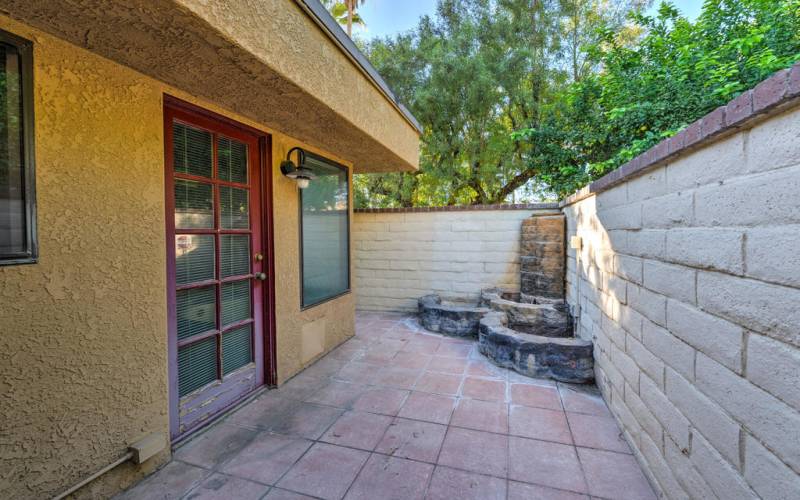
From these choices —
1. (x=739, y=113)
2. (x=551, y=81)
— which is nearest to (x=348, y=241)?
(x=739, y=113)

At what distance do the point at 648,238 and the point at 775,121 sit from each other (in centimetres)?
102

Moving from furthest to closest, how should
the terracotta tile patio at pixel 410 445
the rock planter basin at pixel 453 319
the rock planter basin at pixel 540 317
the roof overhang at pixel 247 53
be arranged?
the rock planter basin at pixel 453 319 → the rock planter basin at pixel 540 317 → the terracotta tile patio at pixel 410 445 → the roof overhang at pixel 247 53

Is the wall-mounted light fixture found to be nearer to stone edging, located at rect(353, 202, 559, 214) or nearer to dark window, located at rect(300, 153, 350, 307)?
dark window, located at rect(300, 153, 350, 307)

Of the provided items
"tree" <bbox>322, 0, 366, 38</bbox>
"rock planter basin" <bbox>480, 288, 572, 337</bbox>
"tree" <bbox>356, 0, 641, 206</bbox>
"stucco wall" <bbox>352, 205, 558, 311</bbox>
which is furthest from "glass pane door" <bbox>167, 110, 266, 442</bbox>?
"tree" <bbox>322, 0, 366, 38</bbox>

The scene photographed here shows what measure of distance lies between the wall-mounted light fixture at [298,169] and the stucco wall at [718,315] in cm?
265

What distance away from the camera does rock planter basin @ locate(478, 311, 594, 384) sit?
3227 millimetres

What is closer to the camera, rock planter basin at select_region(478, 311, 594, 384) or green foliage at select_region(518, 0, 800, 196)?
rock planter basin at select_region(478, 311, 594, 384)

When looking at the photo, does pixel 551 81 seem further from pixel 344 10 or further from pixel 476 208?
pixel 344 10

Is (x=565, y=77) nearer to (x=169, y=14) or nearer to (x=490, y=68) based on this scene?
(x=490, y=68)

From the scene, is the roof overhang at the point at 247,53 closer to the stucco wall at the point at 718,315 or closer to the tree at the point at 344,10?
the stucco wall at the point at 718,315

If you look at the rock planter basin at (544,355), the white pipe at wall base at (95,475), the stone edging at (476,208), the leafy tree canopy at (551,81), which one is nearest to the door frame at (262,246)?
the white pipe at wall base at (95,475)

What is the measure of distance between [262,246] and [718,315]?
123 inches

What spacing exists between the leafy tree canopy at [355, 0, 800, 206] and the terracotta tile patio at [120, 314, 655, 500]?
5147 millimetres

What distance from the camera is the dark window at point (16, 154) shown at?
1455mm
